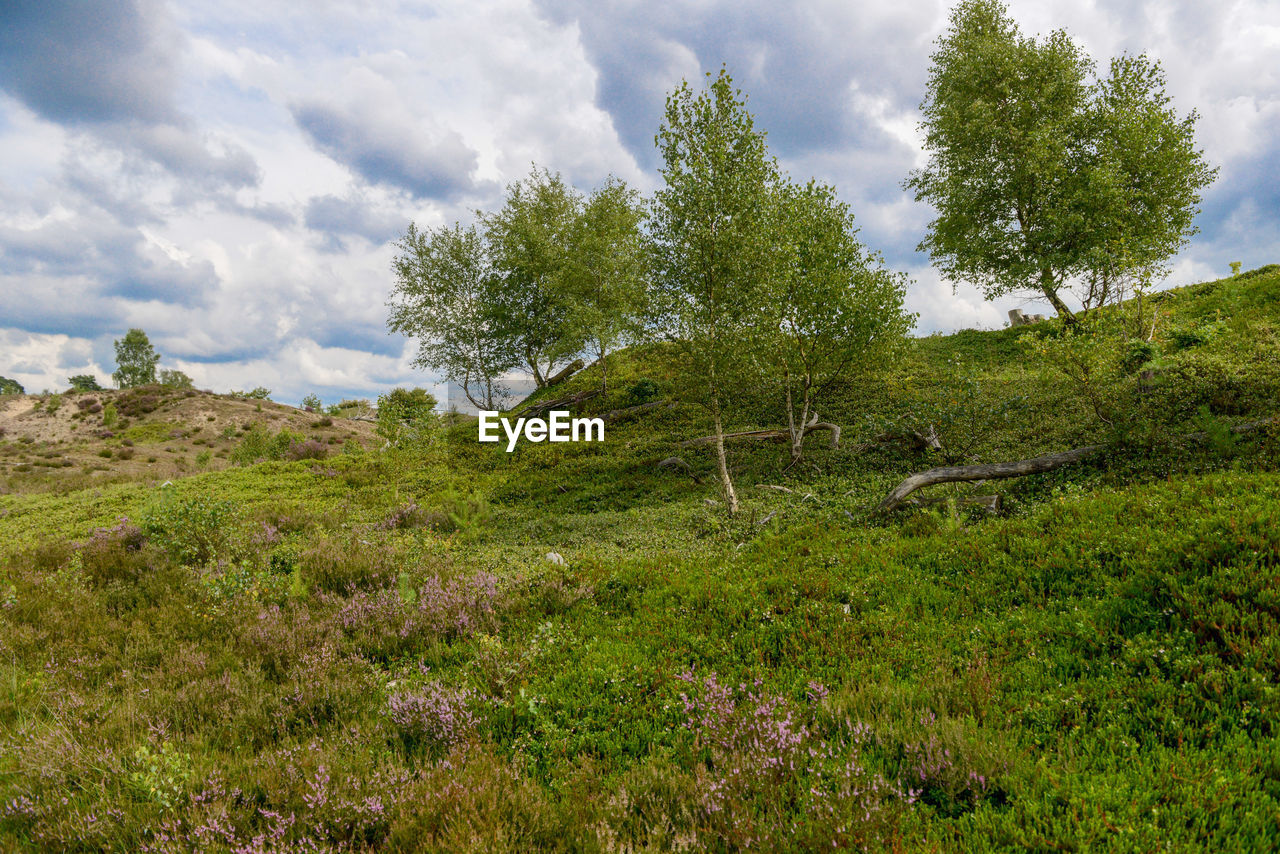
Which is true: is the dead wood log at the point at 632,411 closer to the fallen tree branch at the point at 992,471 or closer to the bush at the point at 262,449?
the fallen tree branch at the point at 992,471

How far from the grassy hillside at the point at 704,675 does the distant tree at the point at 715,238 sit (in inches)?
188

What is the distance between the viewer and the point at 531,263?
36.9 meters

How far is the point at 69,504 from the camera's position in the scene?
2223cm

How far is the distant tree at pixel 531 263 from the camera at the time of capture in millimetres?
36750

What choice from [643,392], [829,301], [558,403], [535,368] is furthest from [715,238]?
[535,368]

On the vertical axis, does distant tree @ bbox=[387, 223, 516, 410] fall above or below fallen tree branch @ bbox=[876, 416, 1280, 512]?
above

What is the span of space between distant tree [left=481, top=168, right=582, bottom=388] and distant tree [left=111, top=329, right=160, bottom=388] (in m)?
69.6

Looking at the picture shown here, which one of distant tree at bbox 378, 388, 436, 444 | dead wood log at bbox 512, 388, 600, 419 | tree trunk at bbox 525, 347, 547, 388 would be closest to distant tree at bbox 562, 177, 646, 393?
dead wood log at bbox 512, 388, 600, 419

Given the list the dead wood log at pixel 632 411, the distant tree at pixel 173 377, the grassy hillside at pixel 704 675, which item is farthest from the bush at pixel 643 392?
the distant tree at pixel 173 377

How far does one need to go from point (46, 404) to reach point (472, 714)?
8014 cm

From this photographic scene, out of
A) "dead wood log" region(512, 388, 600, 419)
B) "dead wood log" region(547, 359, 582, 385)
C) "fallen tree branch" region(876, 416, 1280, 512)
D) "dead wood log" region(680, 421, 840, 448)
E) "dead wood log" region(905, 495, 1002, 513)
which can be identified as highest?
"dead wood log" region(547, 359, 582, 385)

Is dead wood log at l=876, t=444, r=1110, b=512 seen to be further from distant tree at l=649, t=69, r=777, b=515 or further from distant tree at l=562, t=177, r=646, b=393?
distant tree at l=562, t=177, r=646, b=393

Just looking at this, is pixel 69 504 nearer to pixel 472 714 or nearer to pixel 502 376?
pixel 502 376

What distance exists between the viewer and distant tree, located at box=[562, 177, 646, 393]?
104 ft
